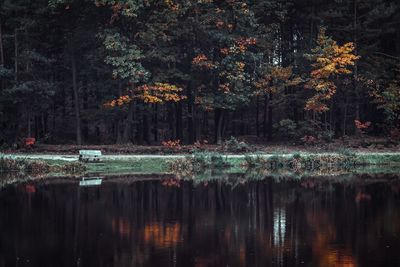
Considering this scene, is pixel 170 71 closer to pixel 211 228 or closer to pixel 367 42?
pixel 367 42

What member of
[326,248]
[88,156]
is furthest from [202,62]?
[326,248]

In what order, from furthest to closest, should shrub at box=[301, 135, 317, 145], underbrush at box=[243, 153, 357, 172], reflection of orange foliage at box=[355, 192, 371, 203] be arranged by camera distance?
1. shrub at box=[301, 135, 317, 145]
2. underbrush at box=[243, 153, 357, 172]
3. reflection of orange foliage at box=[355, 192, 371, 203]

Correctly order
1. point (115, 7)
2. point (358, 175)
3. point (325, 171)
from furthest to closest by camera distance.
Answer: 1. point (115, 7)
2. point (325, 171)
3. point (358, 175)

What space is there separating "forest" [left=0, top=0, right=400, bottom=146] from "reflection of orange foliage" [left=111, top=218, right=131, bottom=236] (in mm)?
22244

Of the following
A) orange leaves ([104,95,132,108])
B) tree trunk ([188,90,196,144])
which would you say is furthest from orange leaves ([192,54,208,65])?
orange leaves ([104,95,132,108])

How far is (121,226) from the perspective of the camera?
1830 centimetres

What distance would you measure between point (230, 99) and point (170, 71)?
5.01m

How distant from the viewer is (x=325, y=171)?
36281 millimetres

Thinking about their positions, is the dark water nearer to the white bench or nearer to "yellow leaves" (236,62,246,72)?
the white bench

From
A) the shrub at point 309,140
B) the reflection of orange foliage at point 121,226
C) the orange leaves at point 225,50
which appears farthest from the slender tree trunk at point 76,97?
the reflection of orange foliage at point 121,226

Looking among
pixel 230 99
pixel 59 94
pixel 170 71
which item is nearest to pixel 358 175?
pixel 230 99

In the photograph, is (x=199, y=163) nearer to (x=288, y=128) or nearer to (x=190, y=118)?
(x=288, y=128)

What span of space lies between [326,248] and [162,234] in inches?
184

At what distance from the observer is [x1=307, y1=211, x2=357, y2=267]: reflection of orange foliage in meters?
13.5
